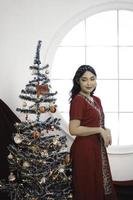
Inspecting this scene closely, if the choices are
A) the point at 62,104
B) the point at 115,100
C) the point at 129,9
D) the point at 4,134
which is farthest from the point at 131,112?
the point at 4,134

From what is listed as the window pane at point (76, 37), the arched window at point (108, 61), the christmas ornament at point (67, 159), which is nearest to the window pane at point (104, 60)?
the arched window at point (108, 61)

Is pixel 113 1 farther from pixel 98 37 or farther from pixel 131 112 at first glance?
pixel 131 112

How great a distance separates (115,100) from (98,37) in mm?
700

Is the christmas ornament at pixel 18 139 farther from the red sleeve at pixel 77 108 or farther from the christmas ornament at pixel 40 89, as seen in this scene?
the red sleeve at pixel 77 108

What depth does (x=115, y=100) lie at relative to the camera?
3234 millimetres

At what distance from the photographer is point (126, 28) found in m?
3.22

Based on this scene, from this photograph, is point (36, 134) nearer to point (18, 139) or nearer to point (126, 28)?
point (18, 139)

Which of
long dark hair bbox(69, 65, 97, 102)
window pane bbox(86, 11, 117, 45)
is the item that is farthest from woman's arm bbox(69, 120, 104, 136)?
window pane bbox(86, 11, 117, 45)

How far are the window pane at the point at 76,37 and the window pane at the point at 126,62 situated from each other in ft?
1.43

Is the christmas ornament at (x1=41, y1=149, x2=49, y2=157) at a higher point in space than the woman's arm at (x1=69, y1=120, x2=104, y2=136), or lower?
lower

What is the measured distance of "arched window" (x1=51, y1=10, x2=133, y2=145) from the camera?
3217 millimetres

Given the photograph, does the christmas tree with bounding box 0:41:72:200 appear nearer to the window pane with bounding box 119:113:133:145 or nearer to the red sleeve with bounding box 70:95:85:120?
the red sleeve with bounding box 70:95:85:120

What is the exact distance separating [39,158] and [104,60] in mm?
1361

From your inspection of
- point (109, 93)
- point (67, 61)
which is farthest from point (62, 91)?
point (109, 93)
